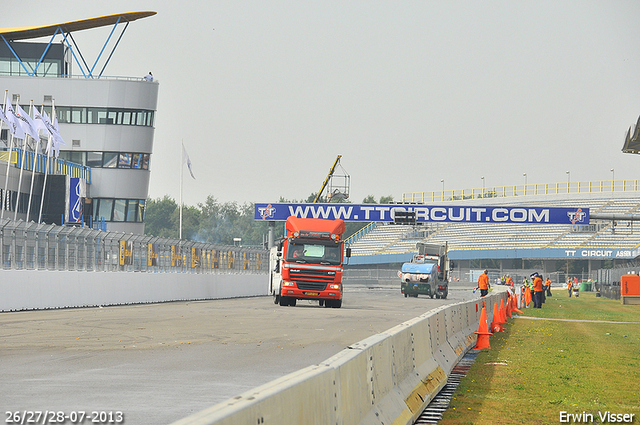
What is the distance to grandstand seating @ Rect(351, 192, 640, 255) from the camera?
3703 inches

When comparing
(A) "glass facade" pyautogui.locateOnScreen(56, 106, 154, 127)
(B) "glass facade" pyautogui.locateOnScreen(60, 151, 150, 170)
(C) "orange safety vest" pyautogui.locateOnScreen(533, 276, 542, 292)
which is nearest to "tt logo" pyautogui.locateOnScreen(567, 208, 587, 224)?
(C) "orange safety vest" pyautogui.locateOnScreen(533, 276, 542, 292)

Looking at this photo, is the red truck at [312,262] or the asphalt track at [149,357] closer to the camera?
the asphalt track at [149,357]

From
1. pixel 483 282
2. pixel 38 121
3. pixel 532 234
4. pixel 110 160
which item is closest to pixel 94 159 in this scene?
pixel 110 160

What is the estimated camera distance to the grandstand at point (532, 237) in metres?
92.3

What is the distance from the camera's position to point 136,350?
1425cm

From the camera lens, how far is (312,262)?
107 ft

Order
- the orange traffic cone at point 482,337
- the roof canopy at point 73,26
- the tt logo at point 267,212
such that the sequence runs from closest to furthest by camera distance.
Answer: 1. the orange traffic cone at point 482,337
2. the roof canopy at point 73,26
3. the tt logo at point 267,212

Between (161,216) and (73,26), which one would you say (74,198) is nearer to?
(73,26)

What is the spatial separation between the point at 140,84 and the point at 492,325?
1989 inches

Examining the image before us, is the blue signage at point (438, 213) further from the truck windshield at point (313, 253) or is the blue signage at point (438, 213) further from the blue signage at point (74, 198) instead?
the truck windshield at point (313, 253)

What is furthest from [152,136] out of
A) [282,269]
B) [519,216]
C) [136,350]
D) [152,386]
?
[152,386]

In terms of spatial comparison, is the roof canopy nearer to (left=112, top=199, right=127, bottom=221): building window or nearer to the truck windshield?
(left=112, top=199, right=127, bottom=221): building window

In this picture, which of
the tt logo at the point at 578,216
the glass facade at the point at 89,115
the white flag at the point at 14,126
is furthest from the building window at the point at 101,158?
the tt logo at the point at 578,216

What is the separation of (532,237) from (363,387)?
313 feet
